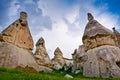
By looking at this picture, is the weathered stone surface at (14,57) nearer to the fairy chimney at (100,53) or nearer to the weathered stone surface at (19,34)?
the weathered stone surface at (19,34)

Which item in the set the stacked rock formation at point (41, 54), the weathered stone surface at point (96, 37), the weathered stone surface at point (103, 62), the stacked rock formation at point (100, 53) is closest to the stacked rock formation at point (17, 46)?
the weathered stone surface at point (103, 62)

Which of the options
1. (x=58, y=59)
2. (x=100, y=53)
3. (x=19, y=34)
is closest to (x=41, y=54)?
(x=58, y=59)

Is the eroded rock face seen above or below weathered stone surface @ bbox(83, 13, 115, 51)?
below

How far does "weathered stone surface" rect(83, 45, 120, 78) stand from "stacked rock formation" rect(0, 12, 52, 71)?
7.85 metres

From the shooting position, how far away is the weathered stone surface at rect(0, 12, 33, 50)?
98.1ft

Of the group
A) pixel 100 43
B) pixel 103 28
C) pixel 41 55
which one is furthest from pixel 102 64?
pixel 41 55

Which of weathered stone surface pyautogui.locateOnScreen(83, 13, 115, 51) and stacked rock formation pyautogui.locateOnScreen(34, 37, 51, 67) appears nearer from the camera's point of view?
weathered stone surface pyautogui.locateOnScreen(83, 13, 115, 51)

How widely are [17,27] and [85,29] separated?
1072 centimetres

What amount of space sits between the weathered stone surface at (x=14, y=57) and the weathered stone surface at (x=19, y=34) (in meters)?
1.16

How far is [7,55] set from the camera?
27234mm

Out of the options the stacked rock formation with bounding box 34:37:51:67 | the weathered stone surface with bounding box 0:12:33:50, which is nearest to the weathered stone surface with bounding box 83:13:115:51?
the weathered stone surface with bounding box 0:12:33:50

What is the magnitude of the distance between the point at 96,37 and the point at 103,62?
436cm

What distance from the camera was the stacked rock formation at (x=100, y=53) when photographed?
26.4 metres

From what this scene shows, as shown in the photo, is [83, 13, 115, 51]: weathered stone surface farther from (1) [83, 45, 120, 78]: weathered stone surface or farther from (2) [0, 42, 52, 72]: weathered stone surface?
(2) [0, 42, 52, 72]: weathered stone surface
